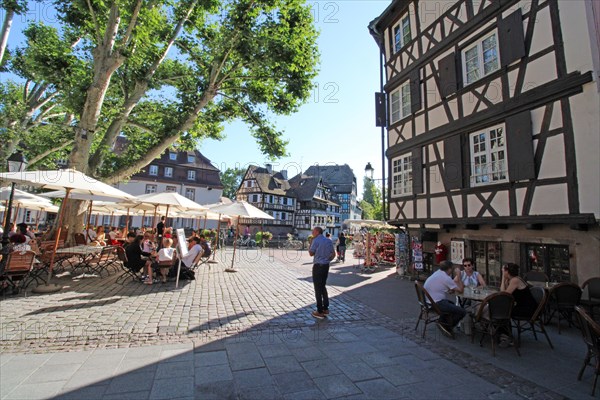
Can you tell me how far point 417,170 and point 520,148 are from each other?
396cm

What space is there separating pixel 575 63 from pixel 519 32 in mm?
1927

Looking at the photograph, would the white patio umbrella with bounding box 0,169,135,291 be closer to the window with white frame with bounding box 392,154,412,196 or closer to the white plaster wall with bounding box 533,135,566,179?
the window with white frame with bounding box 392,154,412,196

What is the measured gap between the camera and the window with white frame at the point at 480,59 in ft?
29.9

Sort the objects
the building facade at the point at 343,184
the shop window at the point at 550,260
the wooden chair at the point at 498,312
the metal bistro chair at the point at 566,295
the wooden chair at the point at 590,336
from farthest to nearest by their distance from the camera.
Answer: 1. the building facade at the point at 343,184
2. the shop window at the point at 550,260
3. the metal bistro chair at the point at 566,295
4. the wooden chair at the point at 498,312
5. the wooden chair at the point at 590,336

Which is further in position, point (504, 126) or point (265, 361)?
point (504, 126)

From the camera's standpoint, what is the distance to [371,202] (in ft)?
245

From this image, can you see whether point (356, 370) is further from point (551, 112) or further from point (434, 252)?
point (434, 252)

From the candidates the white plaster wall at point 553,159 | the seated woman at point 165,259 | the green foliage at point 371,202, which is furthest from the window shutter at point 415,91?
the green foliage at point 371,202

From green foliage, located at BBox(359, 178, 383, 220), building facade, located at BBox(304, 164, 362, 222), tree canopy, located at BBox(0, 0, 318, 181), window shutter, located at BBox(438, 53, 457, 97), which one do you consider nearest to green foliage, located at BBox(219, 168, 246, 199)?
building facade, located at BBox(304, 164, 362, 222)

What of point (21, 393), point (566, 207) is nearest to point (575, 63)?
point (566, 207)

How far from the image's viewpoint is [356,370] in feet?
12.4

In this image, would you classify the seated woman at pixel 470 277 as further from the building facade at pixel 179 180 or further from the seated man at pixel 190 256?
the building facade at pixel 179 180

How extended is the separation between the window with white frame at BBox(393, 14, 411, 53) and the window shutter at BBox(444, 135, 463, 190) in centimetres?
563

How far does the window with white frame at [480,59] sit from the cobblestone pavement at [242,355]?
25.1 ft
